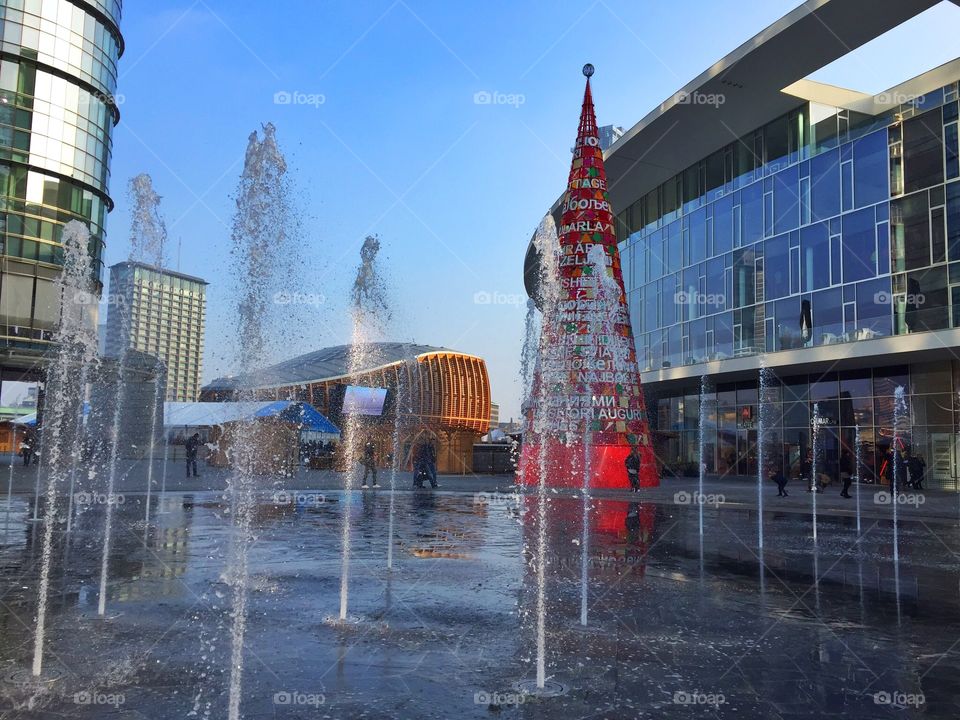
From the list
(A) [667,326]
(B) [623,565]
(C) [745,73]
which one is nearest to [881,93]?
(C) [745,73]

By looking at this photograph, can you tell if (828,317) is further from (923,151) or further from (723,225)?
(723,225)

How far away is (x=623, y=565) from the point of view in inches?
372

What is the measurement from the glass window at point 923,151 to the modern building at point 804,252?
40 millimetres

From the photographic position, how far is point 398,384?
4409 centimetres

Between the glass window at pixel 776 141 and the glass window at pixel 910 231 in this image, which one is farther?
the glass window at pixel 776 141

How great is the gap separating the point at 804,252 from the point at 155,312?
46.3 m

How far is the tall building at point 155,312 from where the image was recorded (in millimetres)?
45562

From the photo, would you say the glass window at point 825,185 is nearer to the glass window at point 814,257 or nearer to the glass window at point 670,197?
the glass window at point 814,257

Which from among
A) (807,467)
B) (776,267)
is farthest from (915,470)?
(776,267)

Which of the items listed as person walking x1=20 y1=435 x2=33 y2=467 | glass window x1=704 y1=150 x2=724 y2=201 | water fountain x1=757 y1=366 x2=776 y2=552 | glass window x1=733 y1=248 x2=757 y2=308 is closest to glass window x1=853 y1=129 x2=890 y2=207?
glass window x1=733 y1=248 x2=757 y2=308

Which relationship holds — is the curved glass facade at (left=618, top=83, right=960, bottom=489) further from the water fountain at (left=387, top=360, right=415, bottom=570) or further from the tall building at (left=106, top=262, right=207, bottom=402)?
the tall building at (left=106, top=262, right=207, bottom=402)

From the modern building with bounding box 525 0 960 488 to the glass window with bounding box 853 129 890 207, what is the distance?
0.14 feet

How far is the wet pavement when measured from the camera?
441cm

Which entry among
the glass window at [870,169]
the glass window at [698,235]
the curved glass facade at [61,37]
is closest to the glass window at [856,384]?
the glass window at [870,169]
